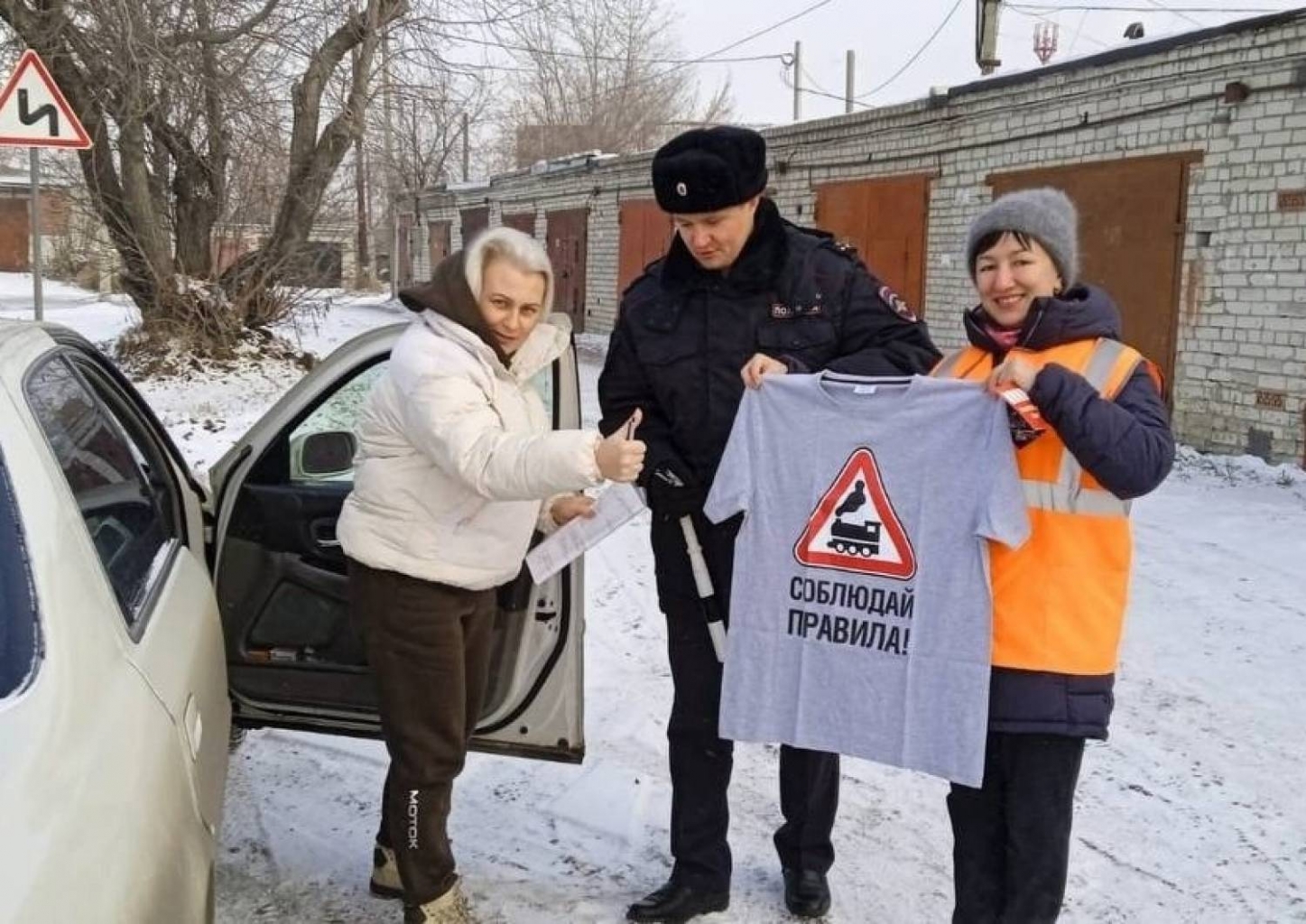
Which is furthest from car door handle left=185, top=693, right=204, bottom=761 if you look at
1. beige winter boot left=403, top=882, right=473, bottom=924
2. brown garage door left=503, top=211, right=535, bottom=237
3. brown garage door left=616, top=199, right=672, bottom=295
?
brown garage door left=503, top=211, right=535, bottom=237

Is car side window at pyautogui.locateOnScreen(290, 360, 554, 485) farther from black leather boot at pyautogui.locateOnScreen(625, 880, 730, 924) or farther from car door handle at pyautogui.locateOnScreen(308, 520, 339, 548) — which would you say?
black leather boot at pyautogui.locateOnScreen(625, 880, 730, 924)

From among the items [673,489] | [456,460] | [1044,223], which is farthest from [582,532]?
[1044,223]

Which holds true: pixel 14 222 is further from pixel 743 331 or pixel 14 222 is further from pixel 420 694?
pixel 743 331

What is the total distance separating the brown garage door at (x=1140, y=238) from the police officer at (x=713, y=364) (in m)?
8.10

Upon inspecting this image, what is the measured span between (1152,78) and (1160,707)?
7.53m

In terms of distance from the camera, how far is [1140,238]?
408 inches

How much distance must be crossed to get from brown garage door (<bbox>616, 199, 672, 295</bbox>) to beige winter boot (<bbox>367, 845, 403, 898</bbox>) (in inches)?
708

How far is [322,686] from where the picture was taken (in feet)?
11.0

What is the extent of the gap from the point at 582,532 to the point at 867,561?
2.38 feet

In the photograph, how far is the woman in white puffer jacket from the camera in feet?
8.29

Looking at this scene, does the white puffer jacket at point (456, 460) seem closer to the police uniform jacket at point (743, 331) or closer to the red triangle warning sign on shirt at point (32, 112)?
the police uniform jacket at point (743, 331)

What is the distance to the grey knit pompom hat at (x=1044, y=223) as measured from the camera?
2.34 m

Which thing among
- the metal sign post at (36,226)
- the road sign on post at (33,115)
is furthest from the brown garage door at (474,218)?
the road sign on post at (33,115)

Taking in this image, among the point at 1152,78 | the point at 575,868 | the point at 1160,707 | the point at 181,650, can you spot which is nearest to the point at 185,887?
the point at 181,650
